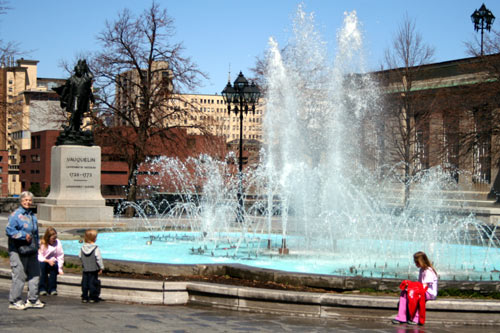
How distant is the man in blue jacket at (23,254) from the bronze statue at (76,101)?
12.0 m

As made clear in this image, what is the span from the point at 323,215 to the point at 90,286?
13.1 meters

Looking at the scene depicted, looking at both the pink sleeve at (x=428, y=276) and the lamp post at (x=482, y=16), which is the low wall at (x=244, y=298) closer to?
the pink sleeve at (x=428, y=276)

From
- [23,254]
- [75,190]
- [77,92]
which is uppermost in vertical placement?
[77,92]

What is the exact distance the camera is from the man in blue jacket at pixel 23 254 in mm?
8305

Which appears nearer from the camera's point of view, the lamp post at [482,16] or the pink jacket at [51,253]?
the pink jacket at [51,253]

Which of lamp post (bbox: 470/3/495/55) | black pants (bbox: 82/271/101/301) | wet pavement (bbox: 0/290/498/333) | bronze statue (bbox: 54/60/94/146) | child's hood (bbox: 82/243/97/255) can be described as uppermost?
lamp post (bbox: 470/3/495/55)

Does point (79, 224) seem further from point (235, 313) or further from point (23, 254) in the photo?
point (235, 313)

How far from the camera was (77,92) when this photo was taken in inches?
803

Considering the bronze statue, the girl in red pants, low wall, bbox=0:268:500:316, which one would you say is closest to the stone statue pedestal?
the bronze statue

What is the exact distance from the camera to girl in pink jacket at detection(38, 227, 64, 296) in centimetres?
952

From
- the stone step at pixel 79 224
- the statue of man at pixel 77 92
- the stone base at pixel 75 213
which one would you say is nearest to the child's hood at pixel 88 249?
the stone step at pixel 79 224

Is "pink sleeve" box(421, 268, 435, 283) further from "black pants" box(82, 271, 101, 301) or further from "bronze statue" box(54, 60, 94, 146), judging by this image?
"bronze statue" box(54, 60, 94, 146)

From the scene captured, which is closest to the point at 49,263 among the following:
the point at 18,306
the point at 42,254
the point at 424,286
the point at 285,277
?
the point at 42,254

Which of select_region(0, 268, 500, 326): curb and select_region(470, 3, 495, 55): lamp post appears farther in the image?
select_region(470, 3, 495, 55): lamp post
